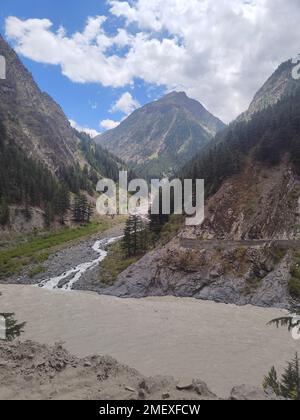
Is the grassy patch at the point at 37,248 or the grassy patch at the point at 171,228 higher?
the grassy patch at the point at 171,228

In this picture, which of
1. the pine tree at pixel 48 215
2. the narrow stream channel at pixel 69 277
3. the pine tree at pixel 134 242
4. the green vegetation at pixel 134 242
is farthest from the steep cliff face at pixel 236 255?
the pine tree at pixel 48 215

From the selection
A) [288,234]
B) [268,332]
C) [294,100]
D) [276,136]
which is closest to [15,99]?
[294,100]

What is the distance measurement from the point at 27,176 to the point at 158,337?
89934 millimetres

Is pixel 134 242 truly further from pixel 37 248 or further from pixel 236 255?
pixel 37 248

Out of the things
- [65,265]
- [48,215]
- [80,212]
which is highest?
[80,212]

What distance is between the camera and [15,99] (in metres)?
191

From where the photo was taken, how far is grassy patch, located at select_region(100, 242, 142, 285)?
52.5 metres

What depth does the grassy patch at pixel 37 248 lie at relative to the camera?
6406 centimetres

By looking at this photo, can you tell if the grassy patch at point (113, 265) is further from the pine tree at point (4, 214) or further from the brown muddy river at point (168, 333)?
the pine tree at point (4, 214)

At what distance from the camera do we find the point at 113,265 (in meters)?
58.2

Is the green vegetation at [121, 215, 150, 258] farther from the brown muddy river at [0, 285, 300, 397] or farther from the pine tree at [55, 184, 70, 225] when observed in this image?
the pine tree at [55, 184, 70, 225]

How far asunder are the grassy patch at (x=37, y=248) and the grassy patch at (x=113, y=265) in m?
13.3

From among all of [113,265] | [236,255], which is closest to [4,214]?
[113,265]

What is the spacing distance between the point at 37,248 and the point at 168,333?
52.9 m
